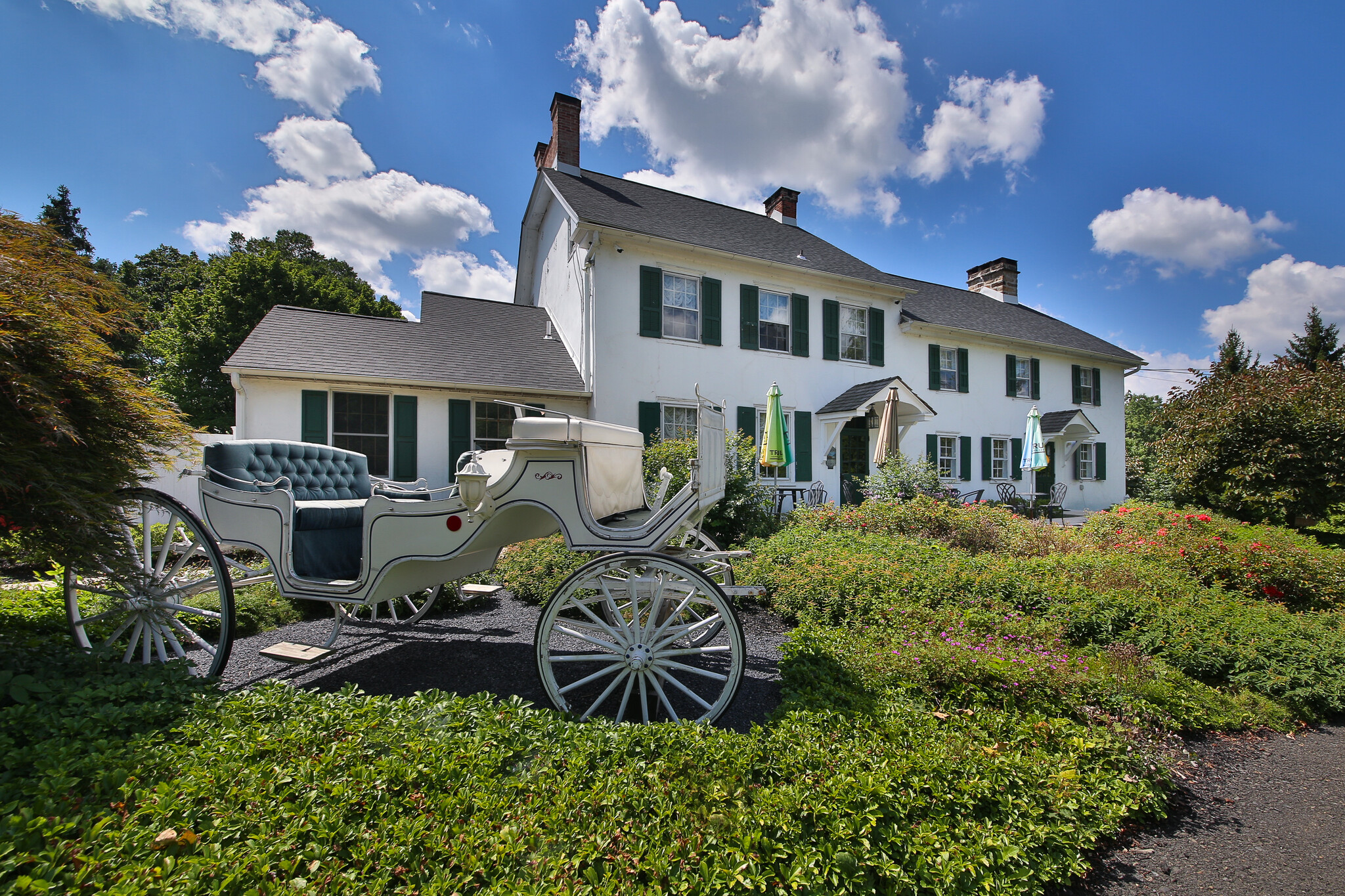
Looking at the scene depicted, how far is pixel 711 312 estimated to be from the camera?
1172 centimetres

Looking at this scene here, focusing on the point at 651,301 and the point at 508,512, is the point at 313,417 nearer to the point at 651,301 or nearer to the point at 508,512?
the point at 651,301

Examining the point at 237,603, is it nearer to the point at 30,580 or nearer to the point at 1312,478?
the point at 30,580

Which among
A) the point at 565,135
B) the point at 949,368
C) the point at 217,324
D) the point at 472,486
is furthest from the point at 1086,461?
the point at 217,324

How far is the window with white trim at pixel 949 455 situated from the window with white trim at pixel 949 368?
1.28 metres

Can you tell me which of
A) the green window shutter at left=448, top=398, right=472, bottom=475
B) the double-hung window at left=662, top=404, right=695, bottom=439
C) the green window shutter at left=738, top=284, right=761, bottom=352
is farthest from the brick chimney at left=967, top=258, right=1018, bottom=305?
the green window shutter at left=448, top=398, right=472, bottom=475

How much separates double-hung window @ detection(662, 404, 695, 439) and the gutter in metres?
1.60

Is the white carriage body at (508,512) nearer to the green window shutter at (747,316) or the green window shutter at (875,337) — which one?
the green window shutter at (747,316)

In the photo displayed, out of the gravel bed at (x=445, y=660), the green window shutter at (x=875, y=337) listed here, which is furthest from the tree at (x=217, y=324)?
the gravel bed at (x=445, y=660)

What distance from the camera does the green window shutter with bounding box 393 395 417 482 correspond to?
9805 mm

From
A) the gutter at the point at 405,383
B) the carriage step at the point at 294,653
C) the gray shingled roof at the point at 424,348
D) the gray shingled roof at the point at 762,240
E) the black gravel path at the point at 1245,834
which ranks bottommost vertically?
the black gravel path at the point at 1245,834

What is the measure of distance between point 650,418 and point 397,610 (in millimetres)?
6281

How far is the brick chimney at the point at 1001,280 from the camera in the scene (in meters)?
20.0

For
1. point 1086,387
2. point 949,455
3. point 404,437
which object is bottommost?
point 949,455

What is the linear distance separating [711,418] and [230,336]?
25018 millimetres
